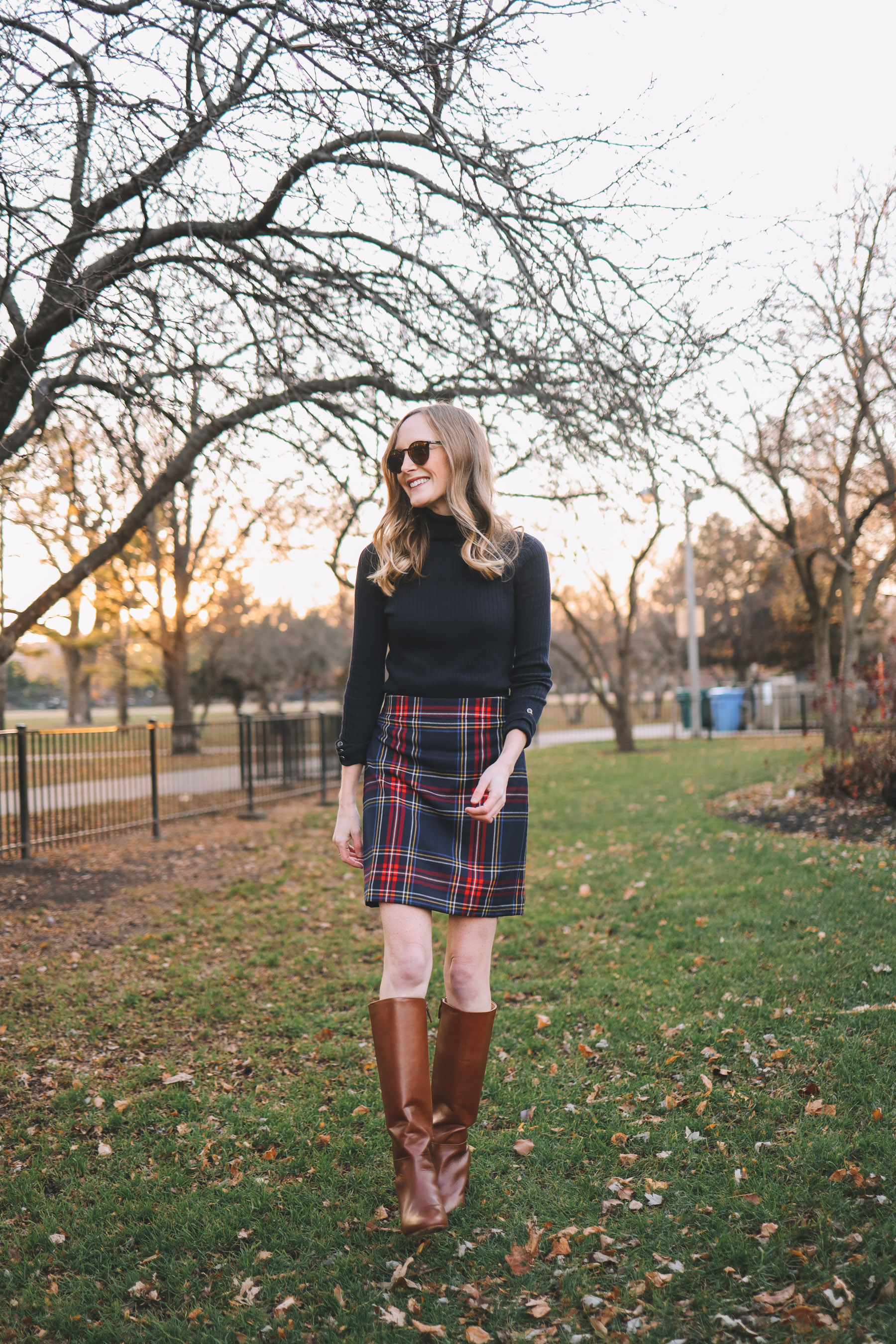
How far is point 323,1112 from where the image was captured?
11.1 feet

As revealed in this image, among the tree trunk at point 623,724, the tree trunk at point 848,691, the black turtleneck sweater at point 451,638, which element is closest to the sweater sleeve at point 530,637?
the black turtleneck sweater at point 451,638

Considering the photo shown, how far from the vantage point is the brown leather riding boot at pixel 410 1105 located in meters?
2.36

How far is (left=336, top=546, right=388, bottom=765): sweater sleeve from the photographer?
8.73 feet

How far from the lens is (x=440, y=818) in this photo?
2.54 metres

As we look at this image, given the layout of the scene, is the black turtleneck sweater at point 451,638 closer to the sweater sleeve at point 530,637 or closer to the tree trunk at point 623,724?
the sweater sleeve at point 530,637

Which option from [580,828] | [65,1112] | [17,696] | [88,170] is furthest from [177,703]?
[17,696]

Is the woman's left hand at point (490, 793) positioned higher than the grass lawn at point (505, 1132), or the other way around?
the woman's left hand at point (490, 793)

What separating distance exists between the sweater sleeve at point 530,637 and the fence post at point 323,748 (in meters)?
10.5

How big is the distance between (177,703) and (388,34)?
18638mm

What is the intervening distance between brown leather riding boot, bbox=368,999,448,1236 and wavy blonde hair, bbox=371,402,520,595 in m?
1.11

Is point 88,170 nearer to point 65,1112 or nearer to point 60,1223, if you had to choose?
point 65,1112

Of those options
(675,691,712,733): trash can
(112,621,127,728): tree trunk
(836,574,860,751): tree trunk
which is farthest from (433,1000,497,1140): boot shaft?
(112,621,127,728): tree trunk

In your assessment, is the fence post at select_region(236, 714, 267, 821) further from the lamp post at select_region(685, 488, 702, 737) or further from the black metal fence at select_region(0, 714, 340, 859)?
the lamp post at select_region(685, 488, 702, 737)

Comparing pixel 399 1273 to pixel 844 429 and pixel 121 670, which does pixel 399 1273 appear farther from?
pixel 121 670
